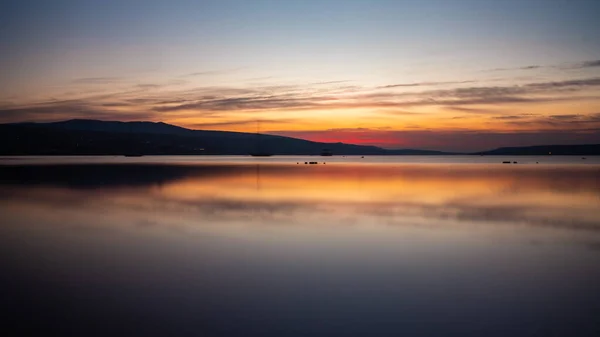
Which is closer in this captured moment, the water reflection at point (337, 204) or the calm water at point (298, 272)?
the calm water at point (298, 272)

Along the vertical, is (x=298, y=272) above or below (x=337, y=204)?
above

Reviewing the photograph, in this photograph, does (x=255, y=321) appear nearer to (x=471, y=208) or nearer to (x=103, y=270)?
(x=103, y=270)

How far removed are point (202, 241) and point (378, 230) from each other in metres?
6.04

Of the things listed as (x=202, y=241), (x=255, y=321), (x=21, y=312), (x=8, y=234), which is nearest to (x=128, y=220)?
(x=8, y=234)

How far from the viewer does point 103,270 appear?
1163 centimetres

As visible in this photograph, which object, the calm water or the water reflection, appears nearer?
the calm water

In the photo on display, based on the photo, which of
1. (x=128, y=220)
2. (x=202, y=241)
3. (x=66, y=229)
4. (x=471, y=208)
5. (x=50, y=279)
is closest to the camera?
(x=50, y=279)

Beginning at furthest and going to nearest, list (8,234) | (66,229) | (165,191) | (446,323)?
1. (165,191)
2. (66,229)
3. (8,234)
4. (446,323)

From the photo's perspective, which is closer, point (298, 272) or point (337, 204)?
point (298, 272)

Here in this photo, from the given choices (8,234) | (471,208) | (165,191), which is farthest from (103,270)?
(165,191)

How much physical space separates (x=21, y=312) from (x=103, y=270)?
128 inches

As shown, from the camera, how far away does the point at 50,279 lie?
10.8m

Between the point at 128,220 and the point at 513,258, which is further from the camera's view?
the point at 128,220

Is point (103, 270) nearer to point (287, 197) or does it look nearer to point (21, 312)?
point (21, 312)
